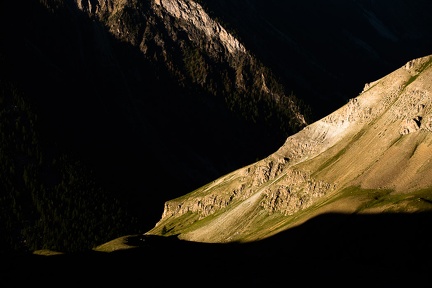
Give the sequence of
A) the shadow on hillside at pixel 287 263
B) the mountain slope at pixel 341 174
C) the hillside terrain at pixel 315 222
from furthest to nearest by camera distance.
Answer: the mountain slope at pixel 341 174 → the hillside terrain at pixel 315 222 → the shadow on hillside at pixel 287 263

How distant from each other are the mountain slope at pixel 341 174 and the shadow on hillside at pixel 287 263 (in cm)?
659

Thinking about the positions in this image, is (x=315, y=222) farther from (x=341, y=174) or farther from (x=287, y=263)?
(x=287, y=263)

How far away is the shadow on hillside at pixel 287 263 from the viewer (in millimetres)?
70312

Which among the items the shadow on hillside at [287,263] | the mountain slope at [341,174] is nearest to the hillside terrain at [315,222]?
the shadow on hillside at [287,263]

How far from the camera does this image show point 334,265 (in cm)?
7925

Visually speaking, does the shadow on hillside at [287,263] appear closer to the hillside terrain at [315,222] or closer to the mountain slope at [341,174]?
the hillside terrain at [315,222]

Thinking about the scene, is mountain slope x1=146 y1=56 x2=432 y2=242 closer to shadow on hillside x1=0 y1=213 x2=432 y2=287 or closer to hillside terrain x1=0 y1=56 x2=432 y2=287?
hillside terrain x1=0 y1=56 x2=432 y2=287

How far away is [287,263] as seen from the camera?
82562 mm

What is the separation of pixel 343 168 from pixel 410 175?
1048 inches

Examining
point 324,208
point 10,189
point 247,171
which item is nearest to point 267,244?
point 324,208

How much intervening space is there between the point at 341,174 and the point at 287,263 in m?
53.9

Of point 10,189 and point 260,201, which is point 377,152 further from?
point 10,189

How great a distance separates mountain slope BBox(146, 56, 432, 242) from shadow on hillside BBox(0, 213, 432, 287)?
21.6 ft

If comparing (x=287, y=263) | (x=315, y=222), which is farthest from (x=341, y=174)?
(x=287, y=263)
